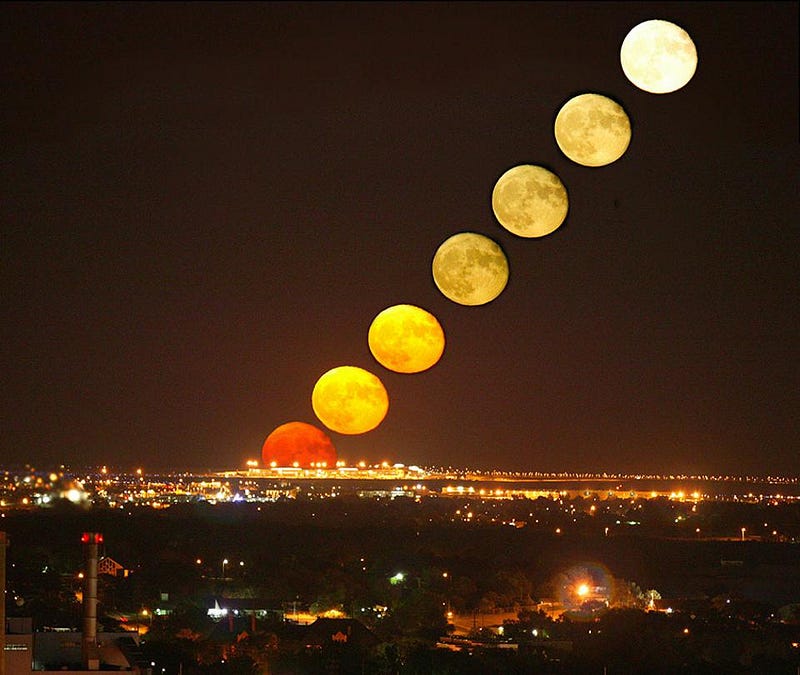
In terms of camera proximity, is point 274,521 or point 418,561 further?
point 274,521

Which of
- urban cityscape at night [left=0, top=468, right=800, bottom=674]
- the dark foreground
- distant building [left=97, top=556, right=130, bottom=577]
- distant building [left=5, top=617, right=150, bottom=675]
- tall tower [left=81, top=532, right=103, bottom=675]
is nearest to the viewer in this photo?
distant building [left=5, top=617, right=150, bottom=675]

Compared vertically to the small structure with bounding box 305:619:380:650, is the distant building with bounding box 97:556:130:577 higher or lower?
higher

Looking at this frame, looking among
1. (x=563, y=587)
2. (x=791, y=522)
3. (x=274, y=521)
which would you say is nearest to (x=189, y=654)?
(x=563, y=587)

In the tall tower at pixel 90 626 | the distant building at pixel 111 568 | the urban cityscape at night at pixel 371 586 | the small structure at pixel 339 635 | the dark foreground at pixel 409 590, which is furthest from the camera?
the distant building at pixel 111 568

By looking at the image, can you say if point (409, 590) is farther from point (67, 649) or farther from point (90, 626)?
point (90, 626)

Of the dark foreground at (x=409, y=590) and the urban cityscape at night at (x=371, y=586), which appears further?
the dark foreground at (x=409, y=590)

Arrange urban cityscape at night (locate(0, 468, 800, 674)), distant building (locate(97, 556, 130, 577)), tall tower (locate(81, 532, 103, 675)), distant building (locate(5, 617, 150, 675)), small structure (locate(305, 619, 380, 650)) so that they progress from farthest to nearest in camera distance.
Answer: distant building (locate(97, 556, 130, 577)), small structure (locate(305, 619, 380, 650)), urban cityscape at night (locate(0, 468, 800, 674)), tall tower (locate(81, 532, 103, 675)), distant building (locate(5, 617, 150, 675))

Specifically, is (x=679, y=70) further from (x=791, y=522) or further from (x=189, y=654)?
(x=791, y=522)

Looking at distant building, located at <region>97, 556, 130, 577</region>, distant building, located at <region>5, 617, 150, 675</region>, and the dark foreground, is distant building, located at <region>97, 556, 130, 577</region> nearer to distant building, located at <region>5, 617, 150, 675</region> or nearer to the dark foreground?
the dark foreground

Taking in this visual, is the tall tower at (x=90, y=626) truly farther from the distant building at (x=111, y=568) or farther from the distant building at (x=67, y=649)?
the distant building at (x=111, y=568)

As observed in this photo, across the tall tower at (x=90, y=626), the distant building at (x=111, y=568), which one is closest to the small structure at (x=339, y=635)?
the tall tower at (x=90, y=626)

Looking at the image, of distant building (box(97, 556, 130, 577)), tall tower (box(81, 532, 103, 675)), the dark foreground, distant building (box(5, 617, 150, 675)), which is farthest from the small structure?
distant building (box(97, 556, 130, 577))
